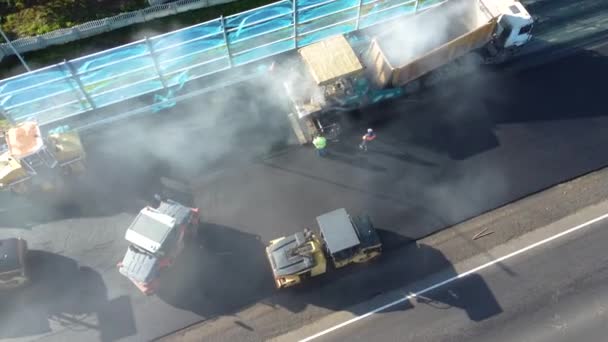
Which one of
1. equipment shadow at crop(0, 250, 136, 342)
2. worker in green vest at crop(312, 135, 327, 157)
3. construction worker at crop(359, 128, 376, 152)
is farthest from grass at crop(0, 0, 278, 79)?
construction worker at crop(359, 128, 376, 152)

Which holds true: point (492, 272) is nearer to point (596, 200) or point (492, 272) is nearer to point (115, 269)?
point (596, 200)

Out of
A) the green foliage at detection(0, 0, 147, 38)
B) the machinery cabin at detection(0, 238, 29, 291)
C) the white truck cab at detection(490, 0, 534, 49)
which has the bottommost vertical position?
the machinery cabin at detection(0, 238, 29, 291)

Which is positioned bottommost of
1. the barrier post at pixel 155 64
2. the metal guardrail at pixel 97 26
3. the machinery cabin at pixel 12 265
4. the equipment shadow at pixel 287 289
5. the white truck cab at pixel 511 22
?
the equipment shadow at pixel 287 289

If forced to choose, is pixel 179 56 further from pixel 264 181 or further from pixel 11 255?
pixel 11 255

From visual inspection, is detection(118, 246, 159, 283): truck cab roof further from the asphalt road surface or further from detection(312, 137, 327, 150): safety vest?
detection(312, 137, 327, 150): safety vest

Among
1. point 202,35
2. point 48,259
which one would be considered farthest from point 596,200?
point 48,259

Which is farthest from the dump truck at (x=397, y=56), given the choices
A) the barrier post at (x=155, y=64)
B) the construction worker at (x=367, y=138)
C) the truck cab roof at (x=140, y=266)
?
the truck cab roof at (x=140, y=266)

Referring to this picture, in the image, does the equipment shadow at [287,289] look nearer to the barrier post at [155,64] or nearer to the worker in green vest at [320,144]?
the worker in green vest at [320,144]
